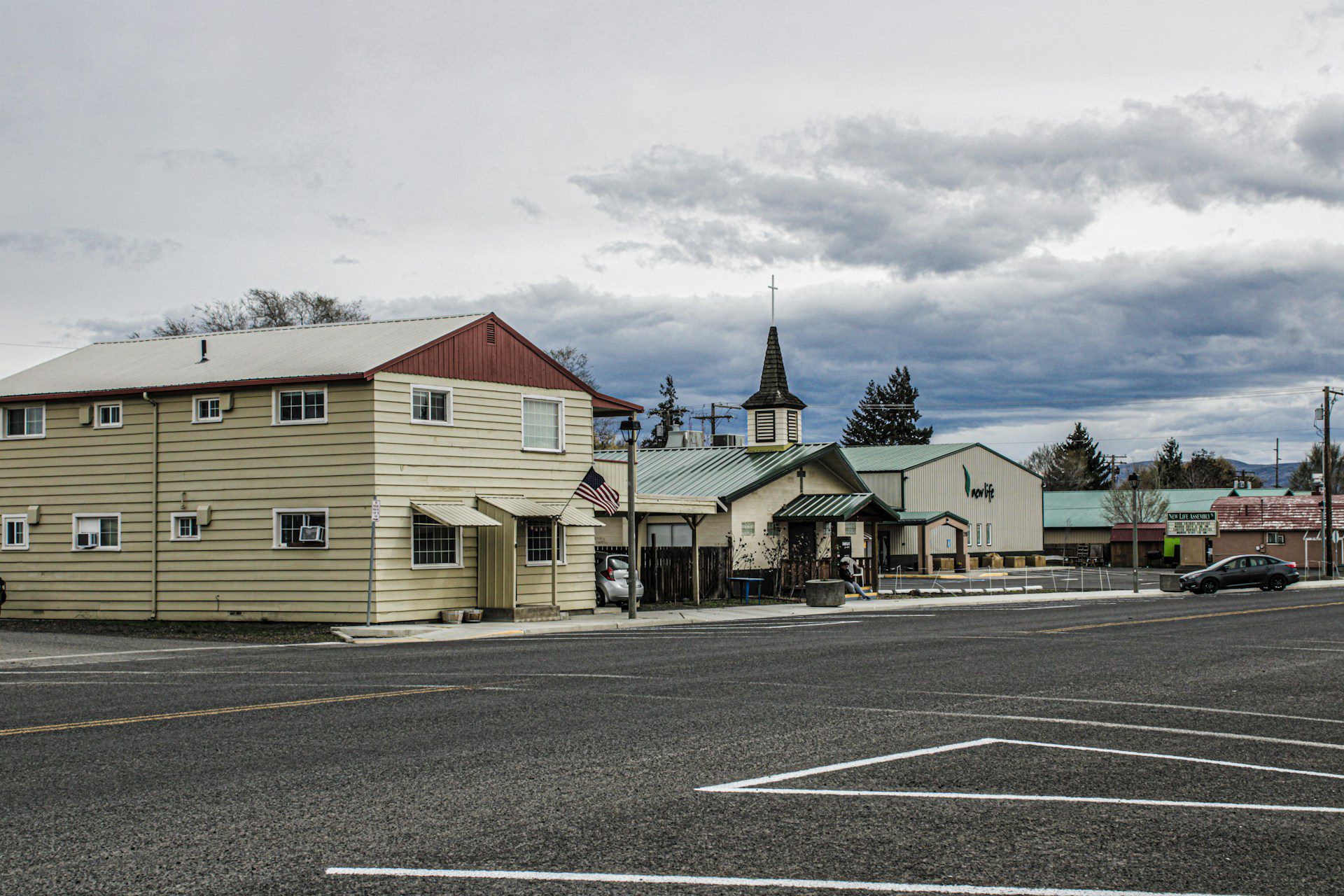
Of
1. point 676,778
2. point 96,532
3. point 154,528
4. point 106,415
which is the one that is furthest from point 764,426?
point 676,778

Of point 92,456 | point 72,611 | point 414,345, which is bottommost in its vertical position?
point 72,611

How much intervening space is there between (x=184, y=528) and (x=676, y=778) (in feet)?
75.7

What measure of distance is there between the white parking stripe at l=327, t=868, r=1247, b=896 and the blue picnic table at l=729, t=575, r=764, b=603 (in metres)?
31.0

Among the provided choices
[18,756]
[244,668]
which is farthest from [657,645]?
[18,756]

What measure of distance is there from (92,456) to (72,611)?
3.71 m

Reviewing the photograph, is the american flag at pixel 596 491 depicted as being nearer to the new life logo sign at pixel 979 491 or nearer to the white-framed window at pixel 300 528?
the white-framed window at pixel 300 528

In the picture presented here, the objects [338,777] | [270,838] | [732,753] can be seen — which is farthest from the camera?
[732,753]

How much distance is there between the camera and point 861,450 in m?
75.5

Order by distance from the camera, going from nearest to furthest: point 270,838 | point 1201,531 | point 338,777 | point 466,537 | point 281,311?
point 270,838 < point 338,777 < point 466,537 < point 281,311 < point 1201,531

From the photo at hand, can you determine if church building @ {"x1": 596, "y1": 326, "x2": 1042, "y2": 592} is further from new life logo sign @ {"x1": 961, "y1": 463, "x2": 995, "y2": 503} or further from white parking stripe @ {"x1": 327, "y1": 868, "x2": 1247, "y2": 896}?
A: white parking stripe @ {"x1": 327, "y1": 868, "x2": 1247, "y2": 896}

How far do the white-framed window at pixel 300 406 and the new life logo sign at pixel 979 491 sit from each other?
48.9 meters

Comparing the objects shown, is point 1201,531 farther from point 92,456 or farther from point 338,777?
point 338,777

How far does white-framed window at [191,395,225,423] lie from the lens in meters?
28.6

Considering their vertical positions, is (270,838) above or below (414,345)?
below
